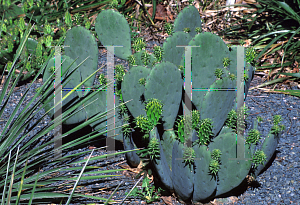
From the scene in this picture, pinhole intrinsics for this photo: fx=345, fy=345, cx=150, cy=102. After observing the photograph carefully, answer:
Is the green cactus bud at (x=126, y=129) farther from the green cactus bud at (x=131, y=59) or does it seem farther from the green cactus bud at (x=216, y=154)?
the green cactus bud at (x=216, y=154)

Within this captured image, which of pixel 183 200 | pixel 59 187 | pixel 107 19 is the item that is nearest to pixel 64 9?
pixel 107 19

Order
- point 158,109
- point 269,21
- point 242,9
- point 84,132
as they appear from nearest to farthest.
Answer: point 158,109
point 84,132
point 269,21
point 242,9

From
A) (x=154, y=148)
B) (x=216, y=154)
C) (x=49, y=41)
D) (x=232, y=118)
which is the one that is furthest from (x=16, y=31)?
(x=216, y=154)

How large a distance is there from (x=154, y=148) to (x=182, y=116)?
337 mm

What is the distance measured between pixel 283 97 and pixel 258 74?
500 mm

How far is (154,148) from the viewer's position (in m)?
2.05

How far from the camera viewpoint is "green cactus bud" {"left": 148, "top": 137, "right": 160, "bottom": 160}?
2.03m

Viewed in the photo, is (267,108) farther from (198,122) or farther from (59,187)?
(59,187)

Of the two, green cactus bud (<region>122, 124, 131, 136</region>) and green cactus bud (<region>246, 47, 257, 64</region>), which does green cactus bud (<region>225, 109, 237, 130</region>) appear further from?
green cactus bud (<region>122, 124, 131, 136</region>)

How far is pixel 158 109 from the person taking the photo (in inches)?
79.0

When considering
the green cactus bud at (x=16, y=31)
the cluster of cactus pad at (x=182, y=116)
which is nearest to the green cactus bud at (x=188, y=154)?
the cluster of cactus pad at (x=182, y=116)

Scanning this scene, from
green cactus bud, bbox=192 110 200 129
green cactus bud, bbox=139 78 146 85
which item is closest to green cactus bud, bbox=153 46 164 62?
green cactus bud, bbox=139 78 146 85

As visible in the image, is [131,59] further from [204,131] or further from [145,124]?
[204,131]

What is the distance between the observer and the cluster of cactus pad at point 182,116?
211 centimetres
